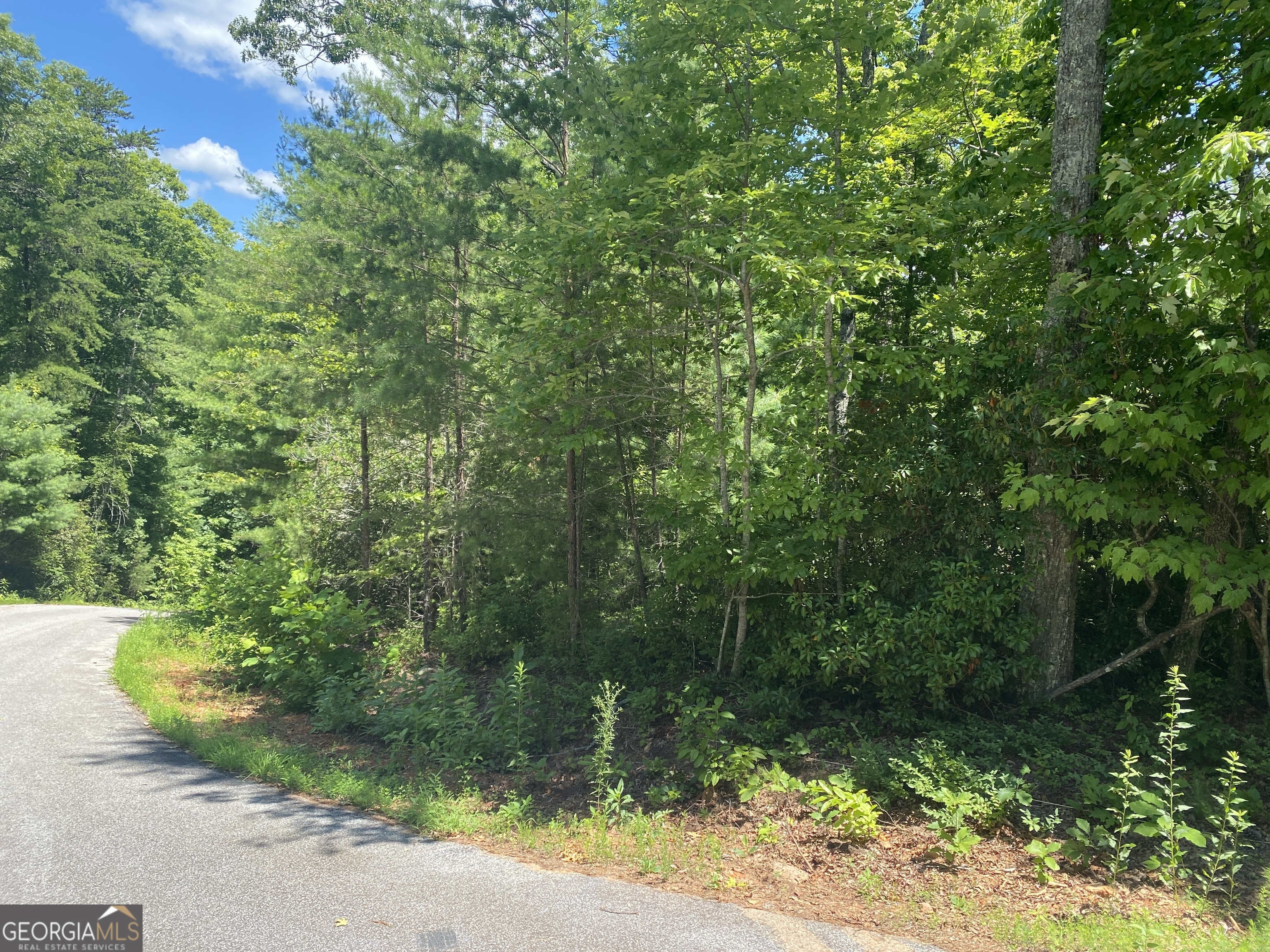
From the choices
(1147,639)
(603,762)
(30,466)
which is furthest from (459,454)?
(30,466)

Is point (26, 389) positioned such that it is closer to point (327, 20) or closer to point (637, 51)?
point (327, 20)

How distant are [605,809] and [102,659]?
29.9ft

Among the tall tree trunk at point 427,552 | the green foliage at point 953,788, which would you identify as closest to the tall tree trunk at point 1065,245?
the green foliage at point 953,788

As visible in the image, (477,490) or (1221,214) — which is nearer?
(1221,214)

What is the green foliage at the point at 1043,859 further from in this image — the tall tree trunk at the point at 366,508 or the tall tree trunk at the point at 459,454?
the tall tree trunk at the point at 366,508

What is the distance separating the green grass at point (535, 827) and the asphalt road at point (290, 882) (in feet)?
0.95

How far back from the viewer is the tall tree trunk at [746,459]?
721cm

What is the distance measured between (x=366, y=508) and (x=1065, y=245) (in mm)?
12024

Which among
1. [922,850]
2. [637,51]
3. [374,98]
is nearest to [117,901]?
[922,850]

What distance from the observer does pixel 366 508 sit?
13.9m

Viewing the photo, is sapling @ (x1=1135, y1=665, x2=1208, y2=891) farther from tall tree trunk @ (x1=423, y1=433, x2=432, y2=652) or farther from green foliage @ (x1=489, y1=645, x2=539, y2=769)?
tall tree trunk @ (x1=423, y1=433, x2=432, y2=652)

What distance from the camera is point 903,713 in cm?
627

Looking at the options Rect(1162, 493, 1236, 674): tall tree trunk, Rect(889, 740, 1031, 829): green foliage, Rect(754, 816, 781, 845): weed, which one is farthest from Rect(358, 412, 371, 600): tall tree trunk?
Rect(1162, 493, 1236, 674): tall tree trunk

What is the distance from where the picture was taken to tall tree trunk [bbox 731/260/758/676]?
721 cm
